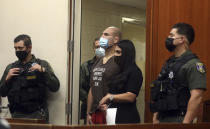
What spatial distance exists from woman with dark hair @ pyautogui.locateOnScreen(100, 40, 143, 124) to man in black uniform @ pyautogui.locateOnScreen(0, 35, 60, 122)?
1.15 metres

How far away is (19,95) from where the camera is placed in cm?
348

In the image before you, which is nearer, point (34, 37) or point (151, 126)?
point (151, 126)

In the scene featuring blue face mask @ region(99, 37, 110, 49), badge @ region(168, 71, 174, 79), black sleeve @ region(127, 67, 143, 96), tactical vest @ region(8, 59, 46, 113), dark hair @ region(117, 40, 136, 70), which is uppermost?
blue face mask @ region(99, 37, 110, 49)

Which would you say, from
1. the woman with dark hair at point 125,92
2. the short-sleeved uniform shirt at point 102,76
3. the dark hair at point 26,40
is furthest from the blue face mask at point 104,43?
the dark hair at point 26,40

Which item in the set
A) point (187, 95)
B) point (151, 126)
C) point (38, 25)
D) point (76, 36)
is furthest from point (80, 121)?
point (151, 126)

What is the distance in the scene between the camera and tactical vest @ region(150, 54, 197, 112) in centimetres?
225

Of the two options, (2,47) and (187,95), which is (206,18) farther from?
(2,47)

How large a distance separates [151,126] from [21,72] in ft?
7.51

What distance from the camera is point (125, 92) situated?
2514mm

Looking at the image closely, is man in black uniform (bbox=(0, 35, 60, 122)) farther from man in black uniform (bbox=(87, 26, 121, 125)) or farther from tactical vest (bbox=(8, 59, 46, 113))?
man in black uniform (bbox=(87, 26, 121, 125))

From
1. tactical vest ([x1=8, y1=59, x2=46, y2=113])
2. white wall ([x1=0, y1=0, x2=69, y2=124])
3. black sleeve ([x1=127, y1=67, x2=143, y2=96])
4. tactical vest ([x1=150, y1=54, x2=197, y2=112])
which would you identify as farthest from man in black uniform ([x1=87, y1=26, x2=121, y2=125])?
white wall ([x1=0, y1=0, x2=69, y2=124])

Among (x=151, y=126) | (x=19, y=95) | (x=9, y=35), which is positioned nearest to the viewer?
(x=151, y=126)

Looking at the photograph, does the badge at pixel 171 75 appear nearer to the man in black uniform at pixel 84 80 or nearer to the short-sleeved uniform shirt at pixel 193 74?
the short-sleeved uniform shirt at pixel 193 74

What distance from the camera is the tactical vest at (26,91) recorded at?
3.47m
